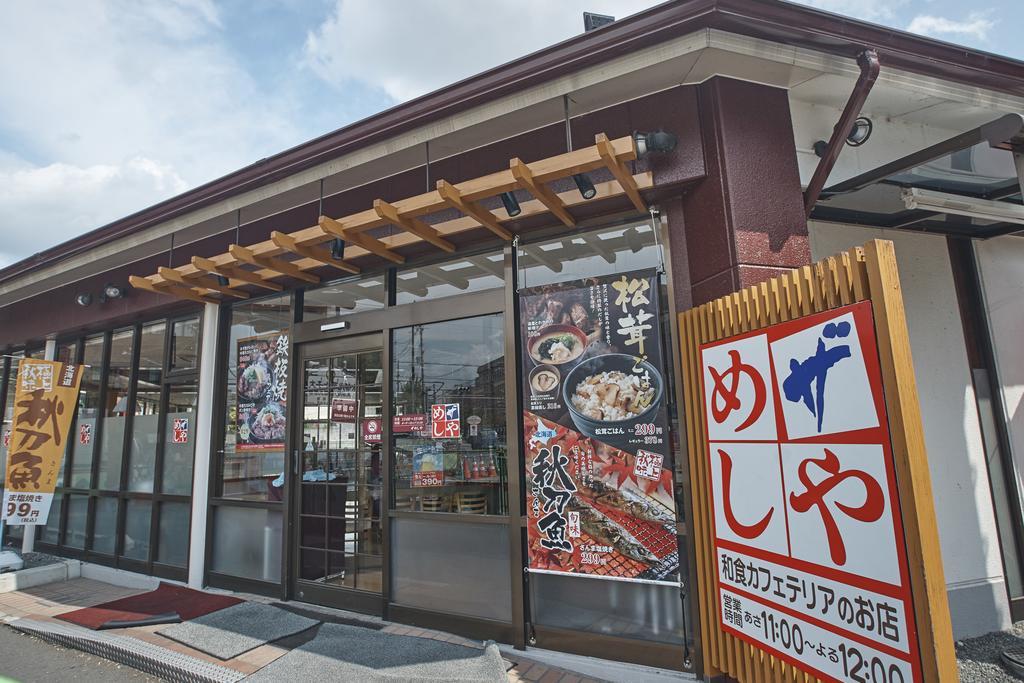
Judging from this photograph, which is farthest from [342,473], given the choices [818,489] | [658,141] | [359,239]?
[818,489]

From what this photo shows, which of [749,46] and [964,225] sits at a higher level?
[749,46]

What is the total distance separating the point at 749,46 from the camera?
3234 mm

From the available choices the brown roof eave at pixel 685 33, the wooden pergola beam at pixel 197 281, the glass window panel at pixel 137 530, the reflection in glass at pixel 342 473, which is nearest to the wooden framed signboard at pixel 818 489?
the brown roof eave at pixel 685 33

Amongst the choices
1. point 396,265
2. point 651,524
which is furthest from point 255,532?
point 651,524

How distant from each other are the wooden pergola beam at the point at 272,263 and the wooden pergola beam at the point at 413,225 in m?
1.31

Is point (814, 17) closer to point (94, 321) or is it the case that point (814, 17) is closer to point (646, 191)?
point (646, 191)

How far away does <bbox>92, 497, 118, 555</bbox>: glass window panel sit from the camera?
259 inches

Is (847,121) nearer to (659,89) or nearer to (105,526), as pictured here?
(659,89)

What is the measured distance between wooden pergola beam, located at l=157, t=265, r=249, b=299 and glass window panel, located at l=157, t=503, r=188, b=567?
2.35 meters

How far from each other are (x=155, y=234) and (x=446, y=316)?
3.39 metres

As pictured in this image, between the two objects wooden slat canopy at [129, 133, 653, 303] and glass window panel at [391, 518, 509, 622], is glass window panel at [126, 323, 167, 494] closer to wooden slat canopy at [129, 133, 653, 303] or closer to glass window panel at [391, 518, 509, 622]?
wooden slat canopy at [129, 133, 653, 303]

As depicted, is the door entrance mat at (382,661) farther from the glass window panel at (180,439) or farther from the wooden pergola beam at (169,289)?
the wooden pergola beam at (169,289)

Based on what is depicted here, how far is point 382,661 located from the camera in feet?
11.9

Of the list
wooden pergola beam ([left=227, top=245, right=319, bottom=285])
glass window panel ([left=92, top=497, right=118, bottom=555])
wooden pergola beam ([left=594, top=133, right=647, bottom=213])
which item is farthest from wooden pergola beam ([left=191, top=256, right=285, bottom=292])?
glass window panel ([left=92, top=497, right=118, bottom=555])
